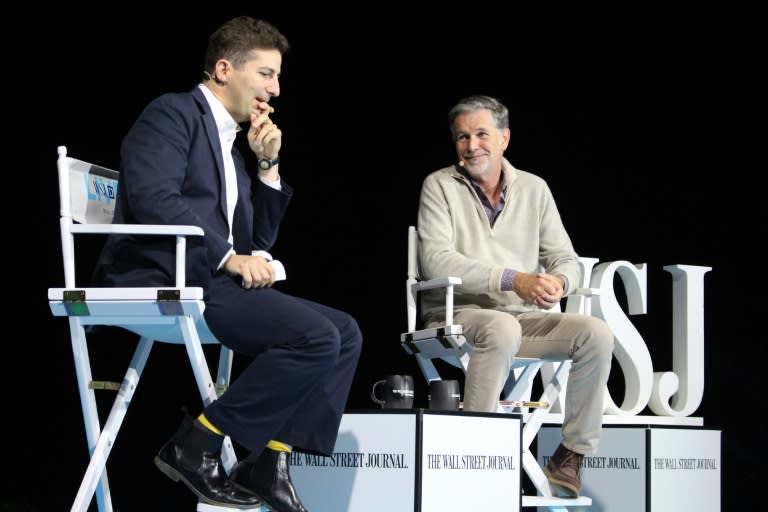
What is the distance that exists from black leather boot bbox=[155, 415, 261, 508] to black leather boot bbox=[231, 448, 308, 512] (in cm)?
3

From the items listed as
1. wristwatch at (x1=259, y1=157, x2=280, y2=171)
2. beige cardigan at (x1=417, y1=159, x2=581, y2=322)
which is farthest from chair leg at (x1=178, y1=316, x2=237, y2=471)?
beige cardigan at (x1=417, y1=159, x2=581, y2=322)

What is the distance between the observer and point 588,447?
354 centimetres

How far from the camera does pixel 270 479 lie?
2516 millimetres

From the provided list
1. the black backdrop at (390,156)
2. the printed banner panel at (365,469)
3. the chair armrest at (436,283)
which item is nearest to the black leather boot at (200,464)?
the printed banner panel at (365,469)

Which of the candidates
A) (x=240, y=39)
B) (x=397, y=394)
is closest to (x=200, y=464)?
(x=397, y=394)

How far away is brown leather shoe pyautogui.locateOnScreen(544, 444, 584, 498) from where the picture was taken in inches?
140

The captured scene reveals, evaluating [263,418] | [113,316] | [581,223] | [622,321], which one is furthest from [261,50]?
[581,223]

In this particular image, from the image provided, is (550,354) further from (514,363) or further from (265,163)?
(265,163)

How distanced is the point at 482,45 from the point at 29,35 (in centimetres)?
199

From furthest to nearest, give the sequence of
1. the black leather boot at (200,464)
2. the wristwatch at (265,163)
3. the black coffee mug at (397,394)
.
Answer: the black coffee mug at (397,394)
the wristwatch at (265,163)
the black leather boot at (200,464)

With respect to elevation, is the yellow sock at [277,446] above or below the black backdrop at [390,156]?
below

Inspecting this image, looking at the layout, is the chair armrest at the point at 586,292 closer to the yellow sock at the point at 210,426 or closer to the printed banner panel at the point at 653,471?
the printed banner panel at the point at 653,471

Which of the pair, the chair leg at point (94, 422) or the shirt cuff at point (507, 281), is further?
the shirt cuff at point (507, 281)

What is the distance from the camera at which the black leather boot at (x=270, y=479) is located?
8.22 ft
